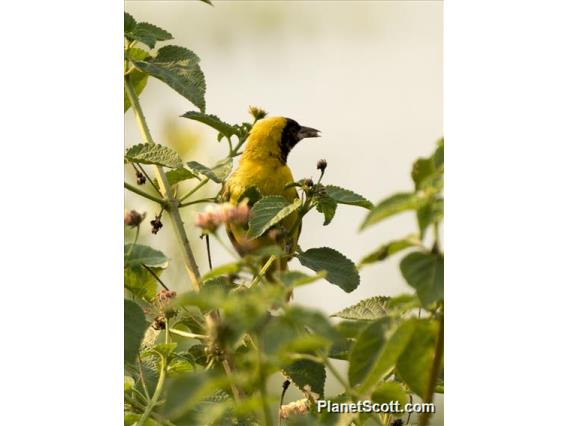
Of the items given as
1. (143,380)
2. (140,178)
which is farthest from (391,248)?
(140,178)

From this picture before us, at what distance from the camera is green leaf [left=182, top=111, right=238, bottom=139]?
6.12 feet

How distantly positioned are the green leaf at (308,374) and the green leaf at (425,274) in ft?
1.40

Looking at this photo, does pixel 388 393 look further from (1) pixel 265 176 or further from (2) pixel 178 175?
(1) pixel 265 176

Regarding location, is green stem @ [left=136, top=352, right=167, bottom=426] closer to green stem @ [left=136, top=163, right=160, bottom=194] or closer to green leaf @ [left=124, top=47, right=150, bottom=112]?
green stem @ [left=136, top=163, right=160, bottom=194]

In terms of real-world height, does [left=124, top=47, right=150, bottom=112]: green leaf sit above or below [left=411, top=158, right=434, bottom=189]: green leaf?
above

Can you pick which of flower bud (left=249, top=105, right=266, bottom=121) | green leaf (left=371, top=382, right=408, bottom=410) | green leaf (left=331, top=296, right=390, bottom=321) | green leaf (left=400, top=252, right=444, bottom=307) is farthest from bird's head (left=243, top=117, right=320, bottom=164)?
green leaf (left=400, top=252, right=444, bottom=307)

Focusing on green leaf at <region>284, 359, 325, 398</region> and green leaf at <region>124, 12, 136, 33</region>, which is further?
green leaf at <region>124, 12, 136, 33</region>

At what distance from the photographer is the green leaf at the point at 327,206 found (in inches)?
65.1

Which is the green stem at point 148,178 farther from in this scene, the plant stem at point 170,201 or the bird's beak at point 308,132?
the bird's beak at point 308,132

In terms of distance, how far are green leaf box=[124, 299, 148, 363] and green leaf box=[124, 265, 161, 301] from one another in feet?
0.88

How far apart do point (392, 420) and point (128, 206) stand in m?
0.69

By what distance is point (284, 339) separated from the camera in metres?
1.01

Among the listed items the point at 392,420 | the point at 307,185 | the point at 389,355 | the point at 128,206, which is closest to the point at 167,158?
the point at 128,206

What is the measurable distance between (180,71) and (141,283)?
16.9 inches
